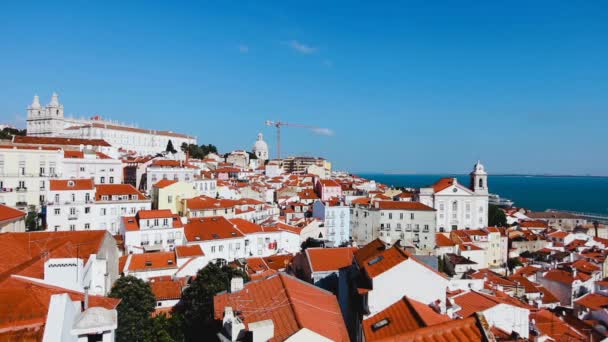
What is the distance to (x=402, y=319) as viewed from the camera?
1362 cm

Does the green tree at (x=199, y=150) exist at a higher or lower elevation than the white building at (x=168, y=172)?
higher

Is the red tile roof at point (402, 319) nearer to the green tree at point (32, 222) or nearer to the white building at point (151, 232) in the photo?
the white building at point (151, 232)

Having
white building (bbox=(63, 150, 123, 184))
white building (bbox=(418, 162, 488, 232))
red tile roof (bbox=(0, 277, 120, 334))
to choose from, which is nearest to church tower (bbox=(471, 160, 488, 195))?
white building (bbox=(418, 162, 488, 232))

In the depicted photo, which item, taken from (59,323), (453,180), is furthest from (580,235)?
(59,323)

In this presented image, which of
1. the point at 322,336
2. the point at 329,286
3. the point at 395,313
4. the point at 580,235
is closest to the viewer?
the point at 322,336

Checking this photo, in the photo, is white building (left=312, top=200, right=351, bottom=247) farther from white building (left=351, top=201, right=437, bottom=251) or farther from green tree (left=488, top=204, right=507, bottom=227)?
green tree (left=488, top=204, right=507, bottom=227)

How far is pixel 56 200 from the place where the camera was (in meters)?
35.9

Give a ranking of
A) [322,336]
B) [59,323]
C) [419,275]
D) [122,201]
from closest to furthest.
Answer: [59,323], [322,336], [419,275], [122,201]

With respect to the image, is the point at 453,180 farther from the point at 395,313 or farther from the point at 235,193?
the point at 395,313

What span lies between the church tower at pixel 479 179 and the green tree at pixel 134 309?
53595 mm

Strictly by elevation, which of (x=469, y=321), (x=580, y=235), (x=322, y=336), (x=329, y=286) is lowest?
(x=580, y=235)

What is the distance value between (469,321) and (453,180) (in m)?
56.8

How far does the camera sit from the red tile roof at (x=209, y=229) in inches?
1380

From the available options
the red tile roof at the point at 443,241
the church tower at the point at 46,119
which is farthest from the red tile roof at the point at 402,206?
the church tower at the point at 46,119
